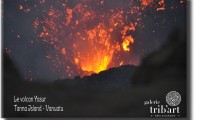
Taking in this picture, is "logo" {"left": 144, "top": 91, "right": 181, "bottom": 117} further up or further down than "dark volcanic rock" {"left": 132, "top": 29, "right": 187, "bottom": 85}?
further down

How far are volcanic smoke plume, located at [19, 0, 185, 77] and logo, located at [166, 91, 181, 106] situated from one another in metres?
0.49

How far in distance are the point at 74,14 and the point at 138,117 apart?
120 cm

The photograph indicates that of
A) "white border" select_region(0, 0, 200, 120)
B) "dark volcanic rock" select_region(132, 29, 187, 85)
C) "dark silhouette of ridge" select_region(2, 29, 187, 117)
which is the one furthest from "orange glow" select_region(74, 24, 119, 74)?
"white border" select_region(0, 0, 200, 120)

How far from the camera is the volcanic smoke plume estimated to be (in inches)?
207

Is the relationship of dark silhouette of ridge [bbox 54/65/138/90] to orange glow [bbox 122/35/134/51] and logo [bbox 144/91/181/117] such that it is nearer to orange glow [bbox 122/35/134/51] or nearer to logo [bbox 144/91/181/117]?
orange glow [bbox 122/35/134/51]

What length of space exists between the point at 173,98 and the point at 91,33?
1.03 metres

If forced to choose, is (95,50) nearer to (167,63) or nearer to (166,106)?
(167,63)

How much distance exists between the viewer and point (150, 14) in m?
5.27

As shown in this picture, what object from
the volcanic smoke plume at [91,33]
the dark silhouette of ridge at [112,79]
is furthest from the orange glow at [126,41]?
the dark silhouette of ridge at [112,79]

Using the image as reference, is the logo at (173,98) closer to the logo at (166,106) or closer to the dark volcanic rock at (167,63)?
the logo at (166,106)

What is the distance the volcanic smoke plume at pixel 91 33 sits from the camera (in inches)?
207

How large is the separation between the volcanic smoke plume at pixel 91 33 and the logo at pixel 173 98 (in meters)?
0.49

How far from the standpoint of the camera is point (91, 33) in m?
5.29
